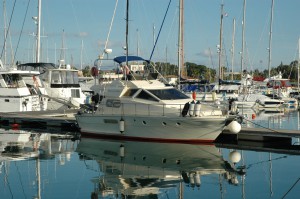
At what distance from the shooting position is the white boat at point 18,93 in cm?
3100

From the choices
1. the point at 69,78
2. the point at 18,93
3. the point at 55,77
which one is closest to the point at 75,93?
the point at 69,78

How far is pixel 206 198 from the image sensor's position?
12.5 meters

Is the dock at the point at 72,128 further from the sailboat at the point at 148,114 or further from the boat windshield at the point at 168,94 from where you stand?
the boat windshield at the point at 168,94

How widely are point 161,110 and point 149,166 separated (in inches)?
169

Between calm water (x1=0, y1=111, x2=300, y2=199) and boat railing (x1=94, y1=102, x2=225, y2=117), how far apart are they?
4.64 ft

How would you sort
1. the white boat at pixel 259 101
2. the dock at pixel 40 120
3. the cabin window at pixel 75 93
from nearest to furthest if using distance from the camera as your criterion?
the dock at pixel 40 120 → the cabin window at pixel 75 93 → the white boat at pixel 259 101

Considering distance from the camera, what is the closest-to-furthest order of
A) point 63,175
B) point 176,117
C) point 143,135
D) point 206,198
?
point 206,198
point 63,175
point 176,117
point 143,135

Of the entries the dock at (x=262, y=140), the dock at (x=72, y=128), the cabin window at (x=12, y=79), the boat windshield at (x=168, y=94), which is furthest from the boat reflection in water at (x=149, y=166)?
the cabin window at (x=12, y=79)

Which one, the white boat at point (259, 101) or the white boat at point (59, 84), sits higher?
the white boat at point (59, 84)

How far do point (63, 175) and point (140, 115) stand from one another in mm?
6191

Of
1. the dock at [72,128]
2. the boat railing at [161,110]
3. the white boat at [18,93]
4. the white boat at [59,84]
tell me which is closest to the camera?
the boat railing at [161,110]

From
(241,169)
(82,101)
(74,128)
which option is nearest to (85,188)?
(241,169)

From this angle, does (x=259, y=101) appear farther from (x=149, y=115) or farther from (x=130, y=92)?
(x=149, y=115)

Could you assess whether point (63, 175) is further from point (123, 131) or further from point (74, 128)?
point (74, 128)
